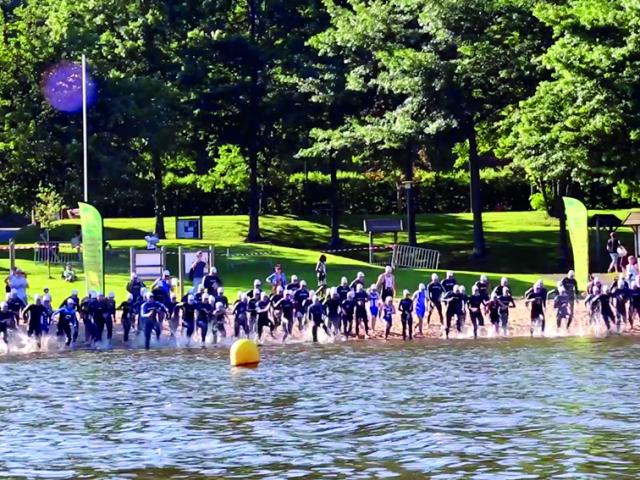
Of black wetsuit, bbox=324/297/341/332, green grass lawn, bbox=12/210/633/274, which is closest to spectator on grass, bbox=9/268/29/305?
black wetsuit, bbox=324/297/341/332

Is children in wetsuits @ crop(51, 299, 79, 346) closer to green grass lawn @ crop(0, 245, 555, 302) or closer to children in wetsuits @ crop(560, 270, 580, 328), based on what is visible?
green grass lawn @ crop(0, 245, 555, 302)

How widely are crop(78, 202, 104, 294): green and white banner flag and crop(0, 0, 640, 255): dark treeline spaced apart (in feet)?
52.9

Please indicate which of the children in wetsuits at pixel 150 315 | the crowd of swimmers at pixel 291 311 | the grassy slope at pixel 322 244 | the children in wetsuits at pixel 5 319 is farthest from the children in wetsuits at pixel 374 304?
the children in wetsuits at pixel 5 319

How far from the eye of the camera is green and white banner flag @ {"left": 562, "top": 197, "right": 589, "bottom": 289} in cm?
4397

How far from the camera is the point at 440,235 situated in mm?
70375

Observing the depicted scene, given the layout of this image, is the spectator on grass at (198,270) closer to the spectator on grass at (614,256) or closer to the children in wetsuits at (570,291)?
the children in wetsuits at (570,291)

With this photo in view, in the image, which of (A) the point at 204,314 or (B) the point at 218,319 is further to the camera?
(B) the point at 218,319

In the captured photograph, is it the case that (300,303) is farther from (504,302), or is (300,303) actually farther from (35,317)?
(35,317)

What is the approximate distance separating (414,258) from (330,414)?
107 feet

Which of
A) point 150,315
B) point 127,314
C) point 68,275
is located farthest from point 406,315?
point 68,275

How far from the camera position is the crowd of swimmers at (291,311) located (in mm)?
39344

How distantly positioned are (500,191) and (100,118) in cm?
2835

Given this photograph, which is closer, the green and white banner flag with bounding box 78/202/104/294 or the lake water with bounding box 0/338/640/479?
the lake water with bounding box 0/338/640/479

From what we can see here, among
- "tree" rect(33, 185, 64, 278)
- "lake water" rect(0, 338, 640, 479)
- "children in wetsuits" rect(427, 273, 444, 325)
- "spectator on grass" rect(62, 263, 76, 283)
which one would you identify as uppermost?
"tree" rect(33, 185, 64, 278)
